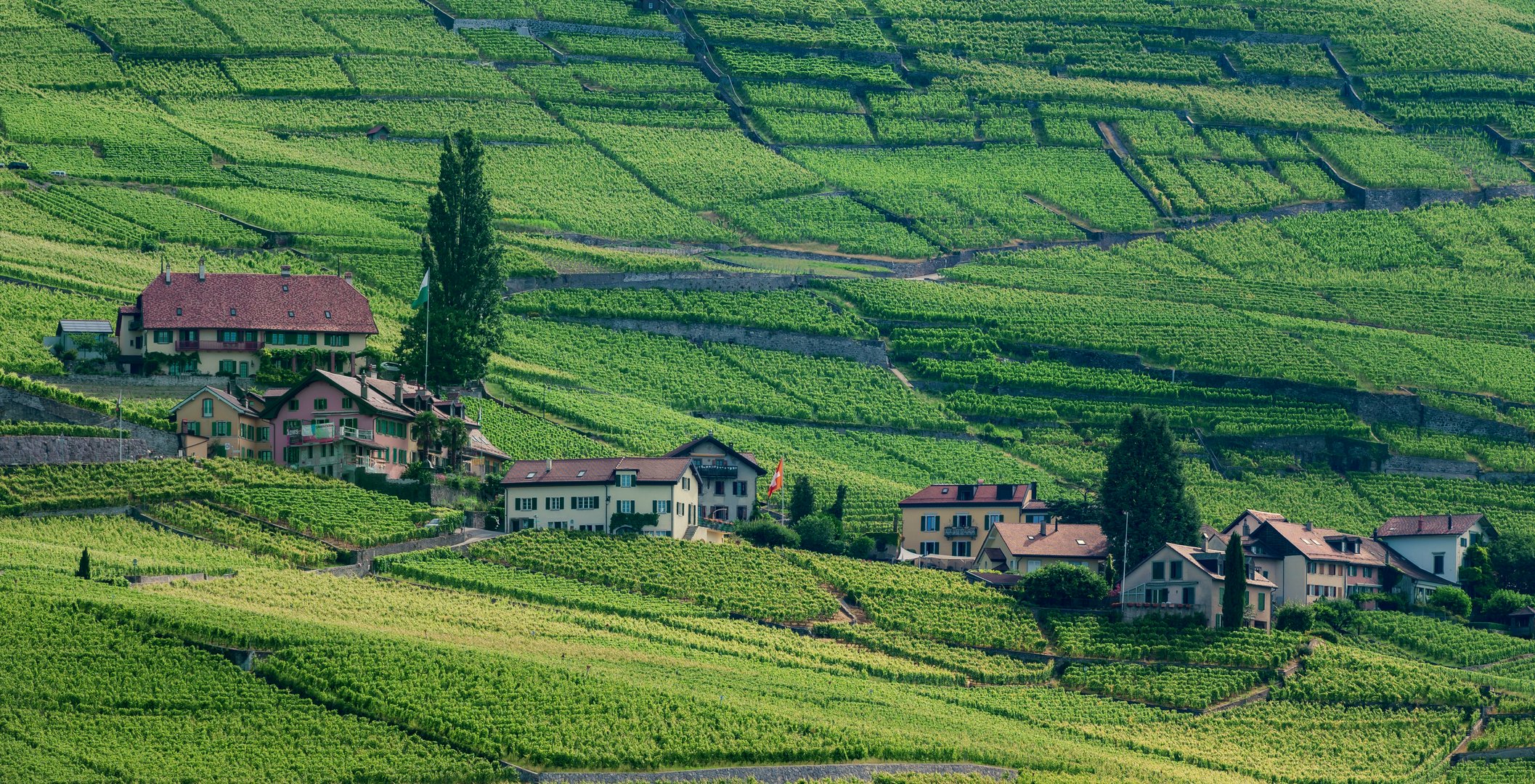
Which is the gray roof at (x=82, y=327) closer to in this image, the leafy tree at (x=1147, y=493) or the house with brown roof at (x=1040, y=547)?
the house with brown roof at (x=1040, y=547)

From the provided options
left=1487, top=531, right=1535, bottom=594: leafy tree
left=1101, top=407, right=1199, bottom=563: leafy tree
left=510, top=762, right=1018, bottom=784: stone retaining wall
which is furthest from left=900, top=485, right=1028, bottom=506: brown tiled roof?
left=510, top=762, right=1018, bottom=784: stone retaining wall

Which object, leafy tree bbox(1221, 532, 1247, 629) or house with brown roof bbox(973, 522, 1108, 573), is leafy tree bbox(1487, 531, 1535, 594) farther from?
house with brown roof bbox(973, 522, 1108, 573)

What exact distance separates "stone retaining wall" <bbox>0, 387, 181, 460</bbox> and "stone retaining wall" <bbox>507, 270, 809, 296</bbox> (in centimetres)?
4455

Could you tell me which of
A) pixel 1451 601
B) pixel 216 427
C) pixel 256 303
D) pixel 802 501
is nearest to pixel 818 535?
pixel 802 501

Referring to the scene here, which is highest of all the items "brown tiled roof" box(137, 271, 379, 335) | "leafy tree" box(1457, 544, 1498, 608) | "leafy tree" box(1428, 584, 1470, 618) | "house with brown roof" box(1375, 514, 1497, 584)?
"brown tiled roof" box(137, 271, 379, 335)

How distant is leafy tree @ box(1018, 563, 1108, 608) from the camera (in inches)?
3816

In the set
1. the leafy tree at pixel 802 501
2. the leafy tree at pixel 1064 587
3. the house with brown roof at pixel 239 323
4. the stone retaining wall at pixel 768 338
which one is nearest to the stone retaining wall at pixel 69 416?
the house with brown roof at pixel 239 323

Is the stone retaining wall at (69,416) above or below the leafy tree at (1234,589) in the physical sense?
above

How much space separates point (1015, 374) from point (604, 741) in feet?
225

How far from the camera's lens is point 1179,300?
15300cm

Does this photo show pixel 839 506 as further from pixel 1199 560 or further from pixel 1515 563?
pixel 1515 563

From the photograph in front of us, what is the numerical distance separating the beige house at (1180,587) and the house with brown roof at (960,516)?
11337mm

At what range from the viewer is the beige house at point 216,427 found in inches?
3871

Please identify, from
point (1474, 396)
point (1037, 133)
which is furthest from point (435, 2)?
point (1474, 396)
